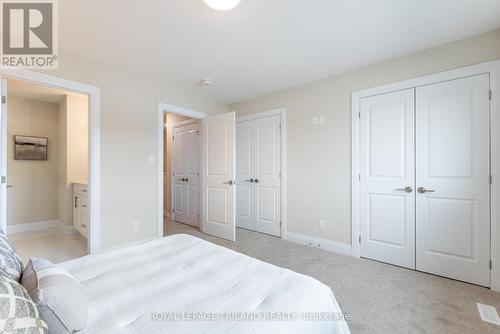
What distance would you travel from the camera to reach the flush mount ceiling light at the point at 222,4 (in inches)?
66.9

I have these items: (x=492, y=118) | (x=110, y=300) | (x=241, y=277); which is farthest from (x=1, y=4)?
(x=492, y=118)

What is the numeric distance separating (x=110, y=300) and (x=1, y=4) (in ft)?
7.97

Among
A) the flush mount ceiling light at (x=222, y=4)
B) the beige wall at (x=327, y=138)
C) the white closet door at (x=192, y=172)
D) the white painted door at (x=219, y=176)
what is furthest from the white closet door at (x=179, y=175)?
the flush mount ceiling light at (x=222, y=4)

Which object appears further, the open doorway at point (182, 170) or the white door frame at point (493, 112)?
the open doorway at point (182, 170)

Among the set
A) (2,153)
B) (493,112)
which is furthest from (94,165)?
(493,112)

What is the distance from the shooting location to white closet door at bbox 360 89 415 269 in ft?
8.37

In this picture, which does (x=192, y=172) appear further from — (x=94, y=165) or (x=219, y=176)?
(x=94, y=165)

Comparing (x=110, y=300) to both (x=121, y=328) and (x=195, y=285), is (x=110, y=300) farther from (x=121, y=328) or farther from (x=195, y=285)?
(x=195, y=285)

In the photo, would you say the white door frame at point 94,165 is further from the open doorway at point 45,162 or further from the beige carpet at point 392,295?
the beige carpet at point 392,295

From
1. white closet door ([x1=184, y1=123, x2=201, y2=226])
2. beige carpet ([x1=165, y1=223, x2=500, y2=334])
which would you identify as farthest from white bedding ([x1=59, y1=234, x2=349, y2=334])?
white closet door ([x1=184, y1=123, x2=201, y2=226])

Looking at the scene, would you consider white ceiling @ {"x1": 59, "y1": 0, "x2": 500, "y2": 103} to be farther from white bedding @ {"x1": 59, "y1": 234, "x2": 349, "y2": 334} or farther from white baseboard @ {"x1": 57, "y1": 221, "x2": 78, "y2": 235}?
white baseboard @ {"x1": 57, "y1": 221, "x2": 78, "y2": 235}

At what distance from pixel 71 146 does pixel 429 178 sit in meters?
5.24

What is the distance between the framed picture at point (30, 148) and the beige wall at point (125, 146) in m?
2.39

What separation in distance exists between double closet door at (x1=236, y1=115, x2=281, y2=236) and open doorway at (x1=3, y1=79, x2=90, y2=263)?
8.44 feet
